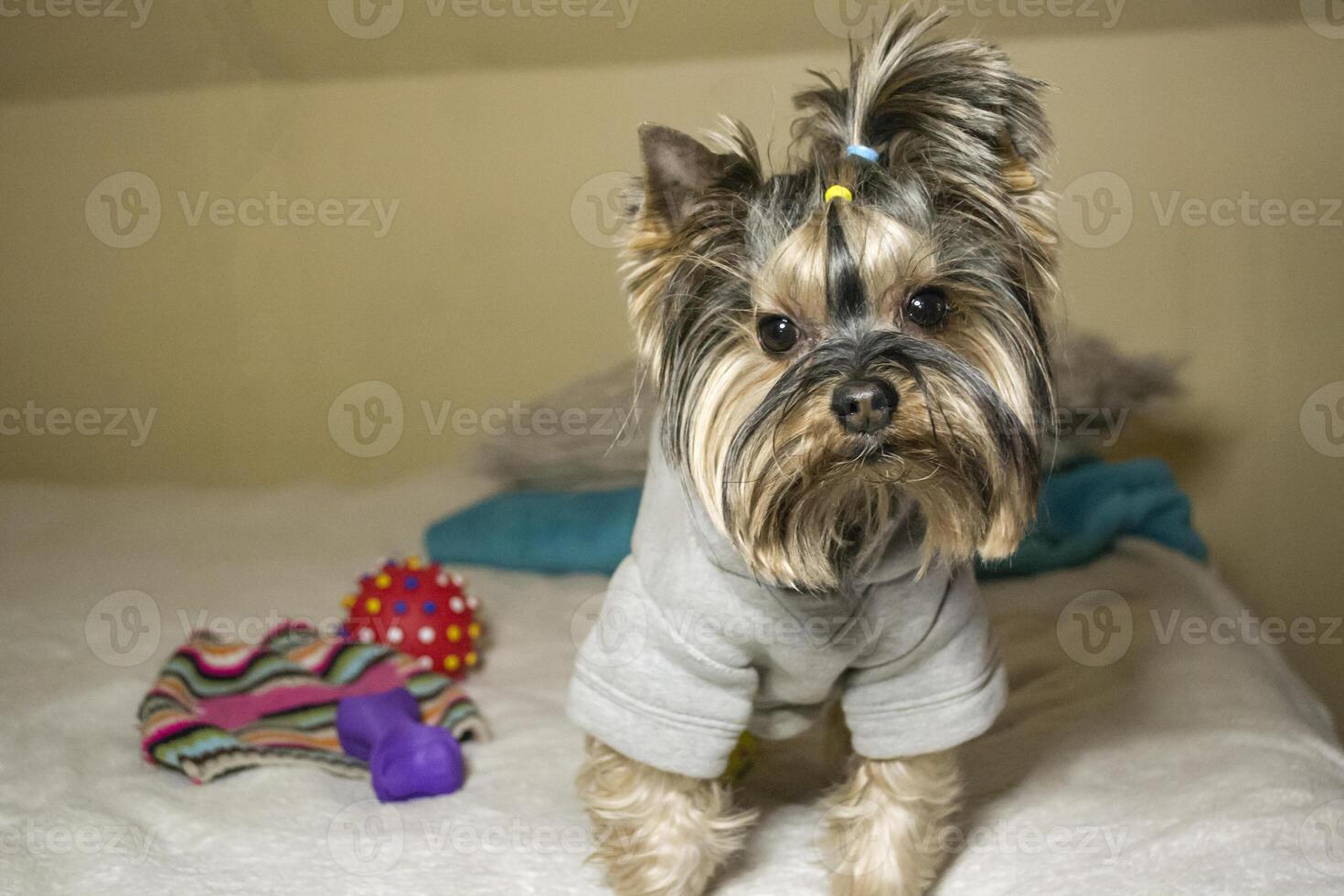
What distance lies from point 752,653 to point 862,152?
592mm

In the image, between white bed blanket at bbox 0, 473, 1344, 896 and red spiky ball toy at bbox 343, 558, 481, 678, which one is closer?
white bed blanket at bbox 0, 473, 1344, 896

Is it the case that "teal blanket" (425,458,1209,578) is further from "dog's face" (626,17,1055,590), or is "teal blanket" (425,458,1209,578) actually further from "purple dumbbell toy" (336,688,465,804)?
"dog's face" (626,17,1055,590)

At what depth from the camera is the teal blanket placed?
2646mm

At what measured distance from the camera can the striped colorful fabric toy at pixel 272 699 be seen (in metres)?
1.99

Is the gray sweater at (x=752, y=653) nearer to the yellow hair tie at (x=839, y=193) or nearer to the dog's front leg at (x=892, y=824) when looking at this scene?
the dog's front leg at (x=892, y=824)

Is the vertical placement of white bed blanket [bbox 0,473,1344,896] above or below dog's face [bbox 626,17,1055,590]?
below

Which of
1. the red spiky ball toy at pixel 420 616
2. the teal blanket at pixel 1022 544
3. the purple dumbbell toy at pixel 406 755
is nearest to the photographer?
the purple dumbbell toy at pixel 406 755

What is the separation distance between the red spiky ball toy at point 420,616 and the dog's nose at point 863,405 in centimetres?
117

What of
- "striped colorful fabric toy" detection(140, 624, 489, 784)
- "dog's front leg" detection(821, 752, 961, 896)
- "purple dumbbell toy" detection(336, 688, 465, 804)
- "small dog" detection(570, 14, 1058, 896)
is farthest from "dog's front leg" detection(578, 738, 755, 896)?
"striped colorful fabric toy" detection(140, 624, 489, 784)

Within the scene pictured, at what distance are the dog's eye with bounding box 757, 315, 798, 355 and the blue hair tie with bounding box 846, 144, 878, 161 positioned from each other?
0.19 m

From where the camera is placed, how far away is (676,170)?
147cm

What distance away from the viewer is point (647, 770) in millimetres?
1675

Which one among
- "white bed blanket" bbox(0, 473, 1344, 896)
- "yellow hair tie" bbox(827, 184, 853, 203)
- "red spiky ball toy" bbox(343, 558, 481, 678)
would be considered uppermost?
"yellow hair tie" bbox(827, 184, 853, 203)

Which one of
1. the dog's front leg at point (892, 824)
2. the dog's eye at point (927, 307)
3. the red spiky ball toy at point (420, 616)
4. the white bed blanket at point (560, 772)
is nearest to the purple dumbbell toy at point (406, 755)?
the white bed blanket at point (560, 772)
